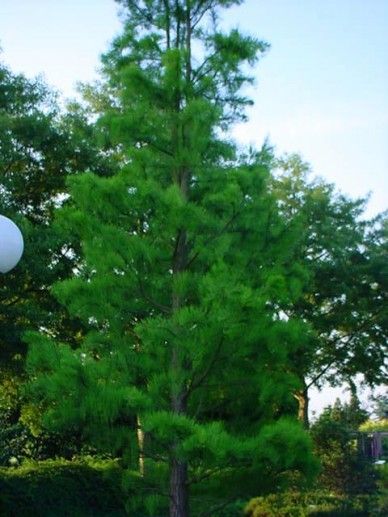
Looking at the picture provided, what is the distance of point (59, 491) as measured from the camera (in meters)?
13.3

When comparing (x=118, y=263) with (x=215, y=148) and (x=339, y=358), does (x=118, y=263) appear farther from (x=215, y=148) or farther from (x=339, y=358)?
(x=339, y=358)

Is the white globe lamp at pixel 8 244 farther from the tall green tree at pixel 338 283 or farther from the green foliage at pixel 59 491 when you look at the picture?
the tall green tree at pixel 338 283

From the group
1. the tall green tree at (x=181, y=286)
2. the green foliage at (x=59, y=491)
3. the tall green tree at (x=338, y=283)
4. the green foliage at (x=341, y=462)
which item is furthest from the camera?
the tall green tree at (x=338, y=283)

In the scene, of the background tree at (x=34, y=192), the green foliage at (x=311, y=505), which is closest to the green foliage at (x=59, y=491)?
the background tree at (x=34, y=192)

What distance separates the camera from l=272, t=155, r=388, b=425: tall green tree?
2211cm

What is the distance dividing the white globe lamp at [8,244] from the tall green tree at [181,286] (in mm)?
3393

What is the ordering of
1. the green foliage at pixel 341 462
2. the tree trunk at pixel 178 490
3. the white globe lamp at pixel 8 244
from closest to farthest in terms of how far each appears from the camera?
the white globe lamp at pixel 8 244 < the tree trunk at pixel 178 490 < the green foliage at pixel 341 462

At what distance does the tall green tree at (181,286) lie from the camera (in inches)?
296

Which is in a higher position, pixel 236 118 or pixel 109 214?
pixel 236 118

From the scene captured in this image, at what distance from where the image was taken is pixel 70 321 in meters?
15.3

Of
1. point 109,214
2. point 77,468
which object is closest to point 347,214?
point 77,468

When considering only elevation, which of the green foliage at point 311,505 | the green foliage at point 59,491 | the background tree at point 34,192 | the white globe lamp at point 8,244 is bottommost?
the green foliage at point 311,505

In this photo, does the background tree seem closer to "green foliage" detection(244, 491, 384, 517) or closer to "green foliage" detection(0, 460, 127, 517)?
"green foliage" detection(0, 460, 127, 517)

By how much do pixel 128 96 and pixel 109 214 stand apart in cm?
170
